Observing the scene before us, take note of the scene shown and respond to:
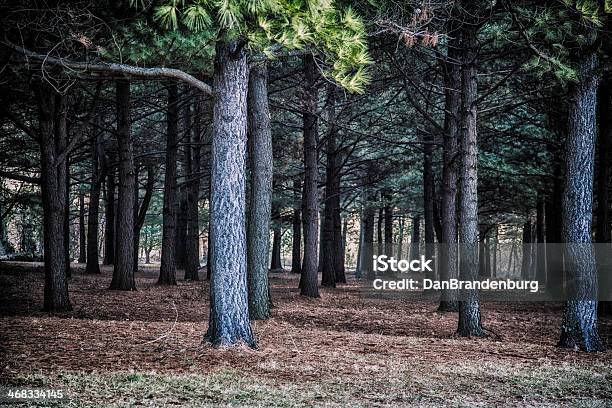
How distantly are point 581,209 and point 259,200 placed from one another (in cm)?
600

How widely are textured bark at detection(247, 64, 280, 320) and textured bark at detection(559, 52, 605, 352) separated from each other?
221 inches

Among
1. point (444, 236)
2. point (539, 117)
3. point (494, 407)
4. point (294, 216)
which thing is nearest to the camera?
point (494, 407)

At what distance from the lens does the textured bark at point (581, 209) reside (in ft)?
31.8

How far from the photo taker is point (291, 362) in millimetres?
7695

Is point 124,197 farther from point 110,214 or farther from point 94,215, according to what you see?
point 110,214

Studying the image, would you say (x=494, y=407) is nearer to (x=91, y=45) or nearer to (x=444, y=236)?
(x=91, y=45)

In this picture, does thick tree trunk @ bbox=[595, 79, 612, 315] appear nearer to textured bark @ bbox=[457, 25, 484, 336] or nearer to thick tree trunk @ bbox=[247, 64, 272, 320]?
textured bark @ bbox=[457, 25, 484, 336]

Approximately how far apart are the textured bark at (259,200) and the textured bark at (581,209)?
561 centimetres

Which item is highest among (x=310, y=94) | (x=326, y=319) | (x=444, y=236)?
(x=310, y=94)

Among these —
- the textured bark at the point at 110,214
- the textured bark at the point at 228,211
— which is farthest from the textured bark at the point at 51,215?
the textured bark at the point at 110,214

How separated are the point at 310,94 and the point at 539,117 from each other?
23.0 feet

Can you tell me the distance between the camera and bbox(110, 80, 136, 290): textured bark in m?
16.3

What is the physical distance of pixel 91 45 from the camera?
26.1ft

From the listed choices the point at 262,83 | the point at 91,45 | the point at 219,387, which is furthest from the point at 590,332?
the point at 91,45
